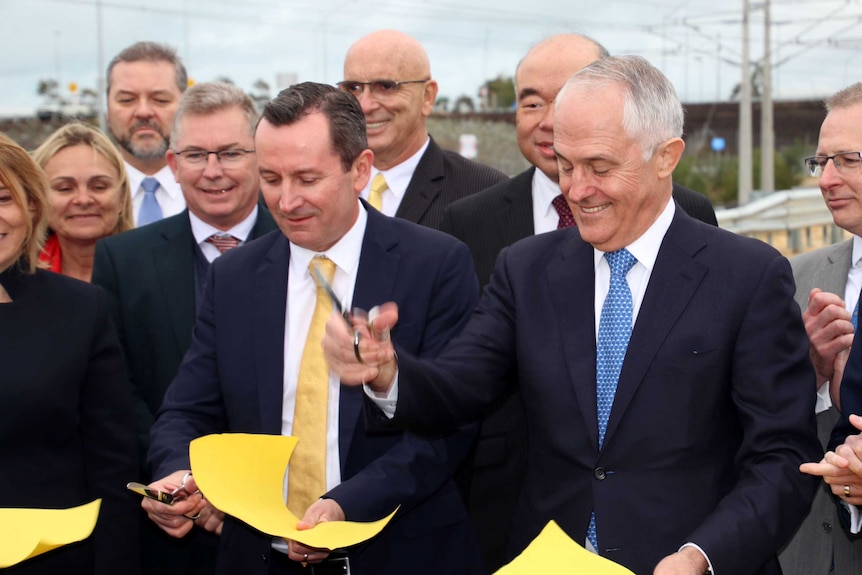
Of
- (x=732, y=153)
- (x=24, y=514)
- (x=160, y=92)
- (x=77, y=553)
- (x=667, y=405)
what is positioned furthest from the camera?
(x=732, y=153)

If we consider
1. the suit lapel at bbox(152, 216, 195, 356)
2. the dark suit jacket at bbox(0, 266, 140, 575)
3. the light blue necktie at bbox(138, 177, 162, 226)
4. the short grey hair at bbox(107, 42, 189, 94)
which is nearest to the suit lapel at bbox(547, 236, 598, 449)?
the dark suit jacket at bbox(0, 266, 140, 575)

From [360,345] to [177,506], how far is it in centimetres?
87

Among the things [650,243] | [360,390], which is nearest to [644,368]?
[650,243]

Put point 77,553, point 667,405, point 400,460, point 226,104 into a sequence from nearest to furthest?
point 667,405, point 400,460, point 77,553, point 226,104

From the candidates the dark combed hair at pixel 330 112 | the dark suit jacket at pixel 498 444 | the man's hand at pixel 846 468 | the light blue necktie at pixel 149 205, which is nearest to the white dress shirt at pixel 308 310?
the dark combed hair at pixel 330 112

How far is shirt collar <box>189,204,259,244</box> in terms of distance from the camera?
4.27m

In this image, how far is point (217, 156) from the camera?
4285 mm

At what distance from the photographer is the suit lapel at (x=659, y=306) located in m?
2.69

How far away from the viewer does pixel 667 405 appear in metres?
2.67

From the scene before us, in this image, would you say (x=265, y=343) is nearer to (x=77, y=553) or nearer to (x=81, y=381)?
(x=81, y=381)

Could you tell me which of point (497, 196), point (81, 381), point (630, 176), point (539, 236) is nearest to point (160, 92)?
point (497, 196)

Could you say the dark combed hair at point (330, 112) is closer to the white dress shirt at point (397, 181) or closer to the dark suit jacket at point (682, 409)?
the dark suit jacket at point (682, 409)

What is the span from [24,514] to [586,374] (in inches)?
63.2

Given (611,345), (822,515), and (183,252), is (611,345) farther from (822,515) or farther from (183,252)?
(183,252)
